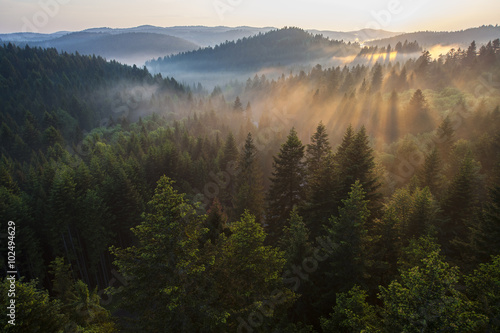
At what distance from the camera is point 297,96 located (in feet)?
400

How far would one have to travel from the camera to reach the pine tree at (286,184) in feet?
90.7

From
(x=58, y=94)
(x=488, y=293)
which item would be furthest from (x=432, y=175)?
(x=58, y=94)

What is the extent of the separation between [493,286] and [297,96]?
118 metres

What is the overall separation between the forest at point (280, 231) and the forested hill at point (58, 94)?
27.4 feet

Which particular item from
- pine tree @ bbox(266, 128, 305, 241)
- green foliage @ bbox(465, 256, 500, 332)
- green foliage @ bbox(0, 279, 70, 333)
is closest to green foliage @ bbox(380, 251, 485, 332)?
green foliage @ bbox(465, 256, 500, 332)

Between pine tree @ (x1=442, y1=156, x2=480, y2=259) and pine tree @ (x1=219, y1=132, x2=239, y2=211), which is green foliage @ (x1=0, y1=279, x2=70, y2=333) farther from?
pine tree @ (x1=219, y1=132, x2=239, y2=211)

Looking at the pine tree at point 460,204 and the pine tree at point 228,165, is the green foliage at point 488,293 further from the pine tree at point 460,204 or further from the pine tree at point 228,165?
the pine tree at point 228,165

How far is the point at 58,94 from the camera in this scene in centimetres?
14525

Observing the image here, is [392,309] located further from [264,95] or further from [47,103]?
[47,103]

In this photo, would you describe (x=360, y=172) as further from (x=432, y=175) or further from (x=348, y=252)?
(x=432, y=175)

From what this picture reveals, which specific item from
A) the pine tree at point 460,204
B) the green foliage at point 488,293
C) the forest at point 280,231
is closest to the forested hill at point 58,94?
the forest at point 280,231

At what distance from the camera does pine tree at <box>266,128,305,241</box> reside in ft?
90.7

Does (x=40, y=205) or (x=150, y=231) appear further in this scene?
(x=40, y=205)

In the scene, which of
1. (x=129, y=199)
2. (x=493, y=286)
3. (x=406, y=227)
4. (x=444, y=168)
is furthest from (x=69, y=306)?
(x=444, y=168)
